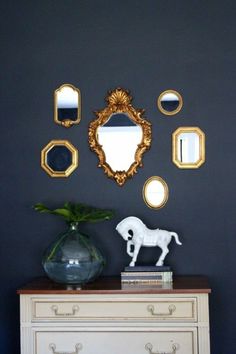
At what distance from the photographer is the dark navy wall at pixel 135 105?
3445 millimetres

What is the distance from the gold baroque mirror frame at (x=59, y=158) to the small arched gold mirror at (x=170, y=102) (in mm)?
558

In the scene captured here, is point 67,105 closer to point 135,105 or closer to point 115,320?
point 135,105

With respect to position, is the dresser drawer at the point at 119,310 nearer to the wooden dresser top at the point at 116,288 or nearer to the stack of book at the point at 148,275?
the wooden dresser top at the point at 116,288

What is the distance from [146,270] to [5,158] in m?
1.07

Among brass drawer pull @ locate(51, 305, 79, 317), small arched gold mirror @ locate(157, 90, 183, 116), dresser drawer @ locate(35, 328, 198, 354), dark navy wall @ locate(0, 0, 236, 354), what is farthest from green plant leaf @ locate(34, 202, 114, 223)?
Answer: small arched gold mirror @ locate(157, 90, 183, 116)

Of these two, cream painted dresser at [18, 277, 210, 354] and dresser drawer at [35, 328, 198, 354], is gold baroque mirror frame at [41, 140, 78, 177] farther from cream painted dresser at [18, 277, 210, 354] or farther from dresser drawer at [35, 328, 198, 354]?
dresser drawer at [35, 328, 198, 354]

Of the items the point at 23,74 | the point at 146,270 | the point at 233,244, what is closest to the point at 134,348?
the point at 146,270

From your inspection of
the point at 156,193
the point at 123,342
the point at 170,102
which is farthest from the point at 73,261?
the point at 170,102

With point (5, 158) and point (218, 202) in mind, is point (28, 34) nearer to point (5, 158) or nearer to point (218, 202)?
point (5, 158)

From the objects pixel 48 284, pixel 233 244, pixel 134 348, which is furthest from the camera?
pixel 233 244

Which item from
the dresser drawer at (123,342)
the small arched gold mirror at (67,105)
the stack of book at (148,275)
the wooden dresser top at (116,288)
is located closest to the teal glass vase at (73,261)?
the wooden dresser top at (116,288)

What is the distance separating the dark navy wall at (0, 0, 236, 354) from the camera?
345 cm

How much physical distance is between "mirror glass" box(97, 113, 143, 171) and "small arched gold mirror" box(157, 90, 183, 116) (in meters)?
0.18

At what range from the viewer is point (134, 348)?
9.81 feet
